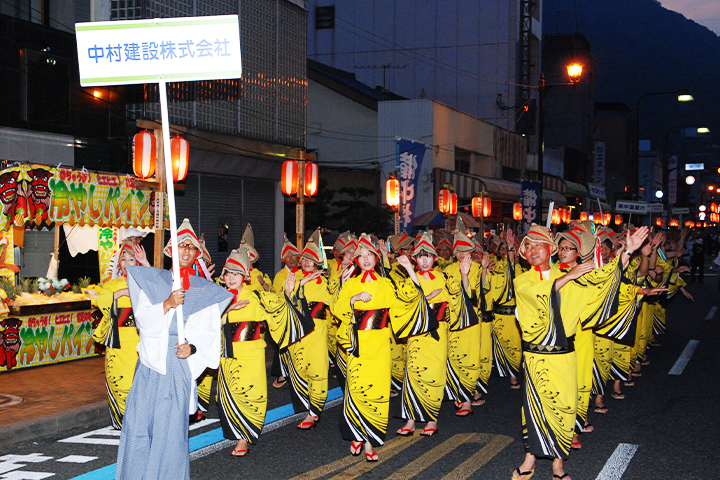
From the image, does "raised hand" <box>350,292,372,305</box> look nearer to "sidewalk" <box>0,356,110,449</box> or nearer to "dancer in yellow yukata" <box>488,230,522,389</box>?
"sidewalk" <box>0,356,110,449</box>

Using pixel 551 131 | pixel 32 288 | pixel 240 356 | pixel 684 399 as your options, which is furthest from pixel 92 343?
pixel 551 131

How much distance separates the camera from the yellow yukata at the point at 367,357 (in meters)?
6.22

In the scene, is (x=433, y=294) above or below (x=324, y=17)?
below

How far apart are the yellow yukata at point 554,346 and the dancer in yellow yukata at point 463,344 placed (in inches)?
85.1

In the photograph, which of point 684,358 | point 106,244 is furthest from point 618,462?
point 106,244

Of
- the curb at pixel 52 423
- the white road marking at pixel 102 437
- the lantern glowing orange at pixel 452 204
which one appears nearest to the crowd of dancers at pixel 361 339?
the white road marking at pixel 102 437

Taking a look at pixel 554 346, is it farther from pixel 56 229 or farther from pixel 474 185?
pixel 474 185

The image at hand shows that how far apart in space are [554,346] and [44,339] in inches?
279

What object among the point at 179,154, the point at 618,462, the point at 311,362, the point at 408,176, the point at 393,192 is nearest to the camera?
the point at 618,462

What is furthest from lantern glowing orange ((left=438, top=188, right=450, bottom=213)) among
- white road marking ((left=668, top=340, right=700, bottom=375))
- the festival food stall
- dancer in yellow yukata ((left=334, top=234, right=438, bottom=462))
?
dancer in yellow yukata ((left=334, top=234, right=438, bottom=462))

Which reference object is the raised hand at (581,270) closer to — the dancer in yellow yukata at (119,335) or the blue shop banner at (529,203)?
the dancer in yellow yukata at (119,335)

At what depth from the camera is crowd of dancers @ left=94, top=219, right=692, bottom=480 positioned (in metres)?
4.56

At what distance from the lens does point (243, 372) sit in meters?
6.23

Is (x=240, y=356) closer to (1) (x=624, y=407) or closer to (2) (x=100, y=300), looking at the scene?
(2) (x=100, y=300)
